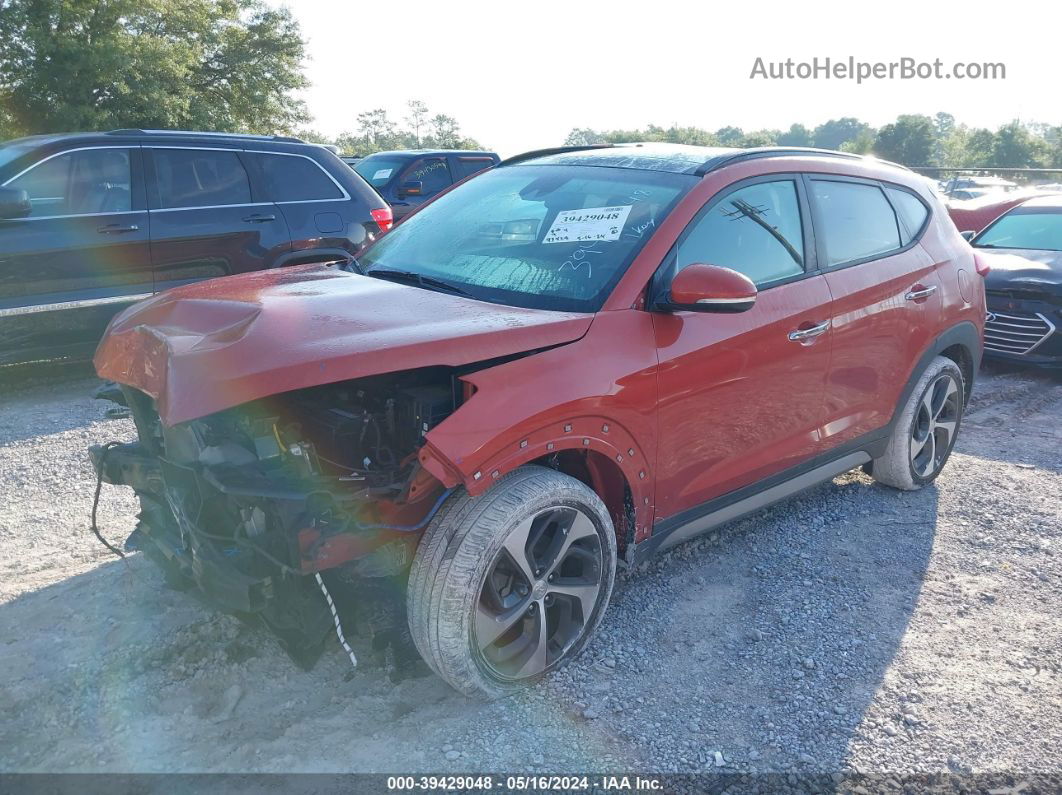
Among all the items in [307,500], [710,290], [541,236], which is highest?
[541,236]

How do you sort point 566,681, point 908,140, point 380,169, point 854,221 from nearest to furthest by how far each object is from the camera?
point 566,681 < point 854,221 < point 380,169 < point 908,140

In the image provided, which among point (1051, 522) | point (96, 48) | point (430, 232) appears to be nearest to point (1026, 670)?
point (1051, 522)

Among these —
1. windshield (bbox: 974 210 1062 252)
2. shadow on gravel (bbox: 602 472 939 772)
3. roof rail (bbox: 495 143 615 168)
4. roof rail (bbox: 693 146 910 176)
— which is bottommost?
shadow on gravel (bbox: 602 472 939 772)

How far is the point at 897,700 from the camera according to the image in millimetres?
2990

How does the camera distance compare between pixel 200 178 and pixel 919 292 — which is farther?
pixel 200 178

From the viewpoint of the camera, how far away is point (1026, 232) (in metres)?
8.53

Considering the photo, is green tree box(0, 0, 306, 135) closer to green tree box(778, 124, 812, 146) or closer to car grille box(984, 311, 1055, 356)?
car grille box(984, 311, 1055, 356)

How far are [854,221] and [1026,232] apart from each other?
5728 millimetres

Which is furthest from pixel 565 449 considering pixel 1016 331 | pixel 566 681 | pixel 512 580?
pixel 1016 331

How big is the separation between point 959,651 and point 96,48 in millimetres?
23568

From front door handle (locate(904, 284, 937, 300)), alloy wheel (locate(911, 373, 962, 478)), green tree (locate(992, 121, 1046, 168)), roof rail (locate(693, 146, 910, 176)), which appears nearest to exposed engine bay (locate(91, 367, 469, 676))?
roof rail (locate(693, 146, 910, 176))

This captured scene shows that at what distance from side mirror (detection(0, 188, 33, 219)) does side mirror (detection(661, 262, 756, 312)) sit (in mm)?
4939

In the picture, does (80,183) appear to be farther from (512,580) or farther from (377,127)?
(377,127)

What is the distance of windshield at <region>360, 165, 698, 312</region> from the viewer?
3.15m
